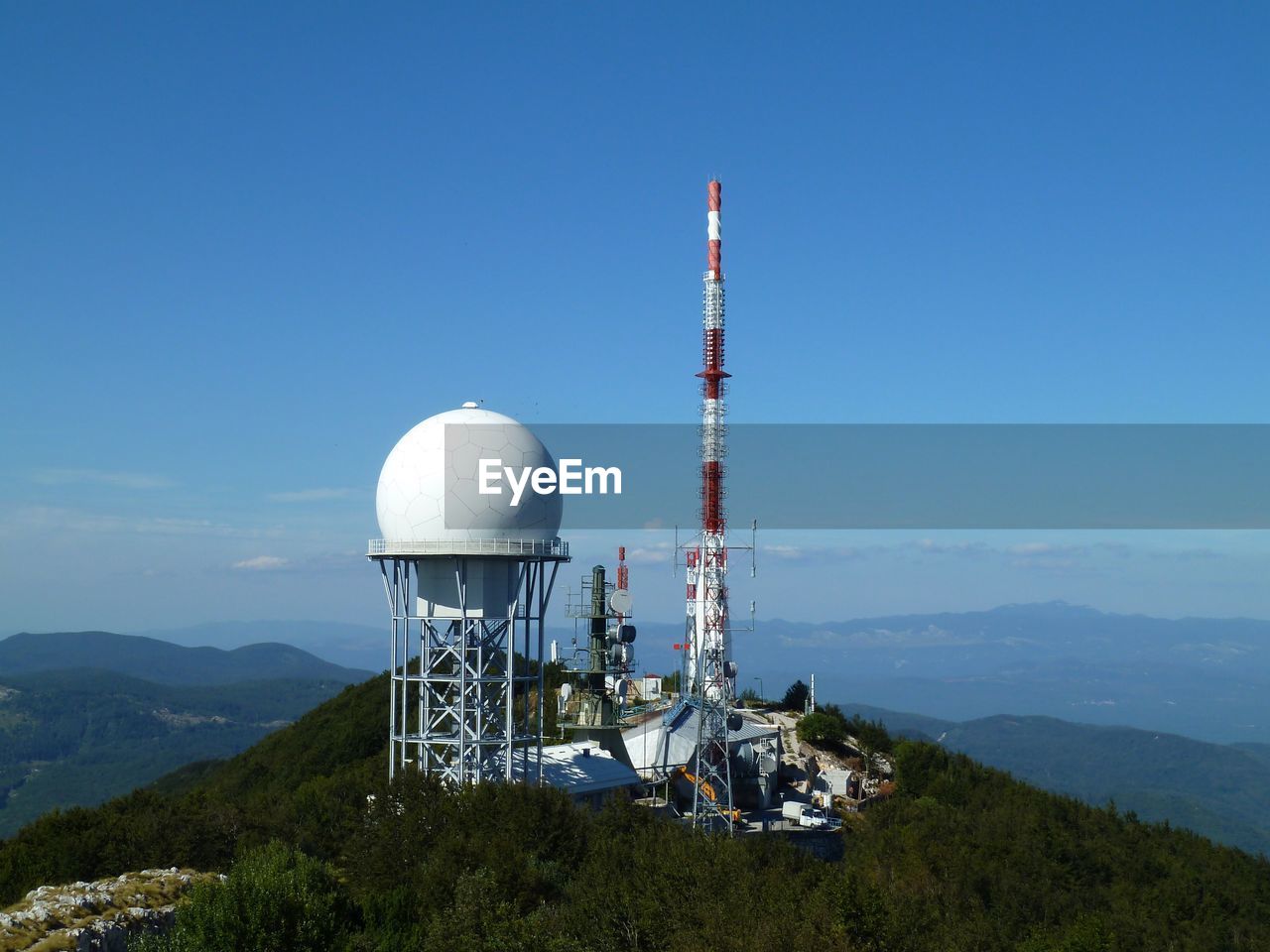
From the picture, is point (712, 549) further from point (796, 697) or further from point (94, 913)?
point (94, 913)

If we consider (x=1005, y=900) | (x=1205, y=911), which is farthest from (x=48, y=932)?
(x=1205, y=911)

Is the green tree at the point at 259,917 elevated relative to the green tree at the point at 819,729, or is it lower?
elevated

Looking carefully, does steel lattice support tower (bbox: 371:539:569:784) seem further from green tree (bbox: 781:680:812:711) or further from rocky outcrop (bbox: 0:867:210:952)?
green tree (bbox: 781:680:812:711)

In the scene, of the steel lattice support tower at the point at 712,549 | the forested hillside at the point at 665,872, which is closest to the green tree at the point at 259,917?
the forested hillside at the point at 665,872

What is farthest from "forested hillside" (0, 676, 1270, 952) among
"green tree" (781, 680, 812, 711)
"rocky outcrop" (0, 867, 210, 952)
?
"green tree" (781, 680, 812, 711)

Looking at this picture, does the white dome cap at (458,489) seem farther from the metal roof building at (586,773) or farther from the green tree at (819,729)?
the green tree at (819,729)

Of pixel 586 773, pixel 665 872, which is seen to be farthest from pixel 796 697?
pixel 665 872
